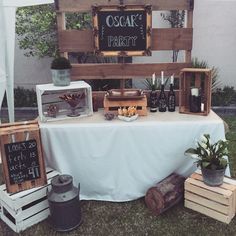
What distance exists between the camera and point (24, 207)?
2.74m

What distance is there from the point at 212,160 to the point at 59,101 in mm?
1460

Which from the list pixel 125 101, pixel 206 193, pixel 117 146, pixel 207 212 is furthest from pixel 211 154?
pixel 125 101

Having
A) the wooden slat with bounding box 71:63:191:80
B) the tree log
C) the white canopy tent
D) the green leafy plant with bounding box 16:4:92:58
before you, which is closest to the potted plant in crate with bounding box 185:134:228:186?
the tree log

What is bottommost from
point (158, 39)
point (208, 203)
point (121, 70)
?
point (208, 203)

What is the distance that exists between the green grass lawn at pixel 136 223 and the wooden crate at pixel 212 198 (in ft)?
0.18

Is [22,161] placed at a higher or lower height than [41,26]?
lower

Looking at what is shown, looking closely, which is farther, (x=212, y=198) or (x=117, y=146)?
(x=117, y=146)

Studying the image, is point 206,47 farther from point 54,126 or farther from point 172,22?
point 54,126

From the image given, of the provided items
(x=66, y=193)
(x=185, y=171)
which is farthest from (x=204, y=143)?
(x=66, y=193)

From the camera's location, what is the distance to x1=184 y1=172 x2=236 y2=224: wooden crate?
270cm

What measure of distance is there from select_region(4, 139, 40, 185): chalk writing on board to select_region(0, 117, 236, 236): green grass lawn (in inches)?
16.6

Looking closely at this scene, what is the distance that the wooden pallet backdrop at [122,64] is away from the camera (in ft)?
10.2

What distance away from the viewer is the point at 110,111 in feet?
10.2

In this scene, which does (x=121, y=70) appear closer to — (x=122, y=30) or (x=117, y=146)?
(x=122, y=30)
